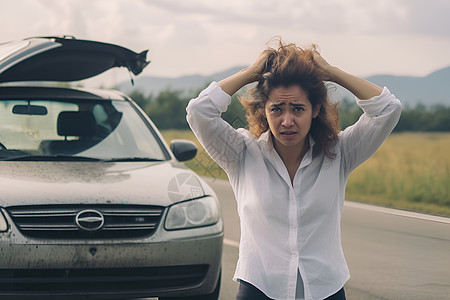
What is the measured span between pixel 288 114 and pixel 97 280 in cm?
222

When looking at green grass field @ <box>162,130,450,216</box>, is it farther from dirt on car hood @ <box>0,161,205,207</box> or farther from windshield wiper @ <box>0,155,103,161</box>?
dirt on car hood @ <box>0,161,205,207</box>

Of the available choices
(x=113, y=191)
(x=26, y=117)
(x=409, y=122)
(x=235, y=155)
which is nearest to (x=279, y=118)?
(x=235, y=155)

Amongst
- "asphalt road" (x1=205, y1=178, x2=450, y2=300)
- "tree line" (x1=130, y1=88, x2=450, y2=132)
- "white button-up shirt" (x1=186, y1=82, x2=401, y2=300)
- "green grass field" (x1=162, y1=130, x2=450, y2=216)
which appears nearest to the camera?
"white button-up shirt" (x1=186, y1=82, x2=401, y2=300)

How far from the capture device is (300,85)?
2766 mm

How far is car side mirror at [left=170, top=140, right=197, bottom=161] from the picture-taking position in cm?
587

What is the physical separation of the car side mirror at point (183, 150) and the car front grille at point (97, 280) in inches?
53.1

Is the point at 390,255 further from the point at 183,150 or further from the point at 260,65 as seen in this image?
the point at 260,65

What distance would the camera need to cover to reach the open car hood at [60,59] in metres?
5.18

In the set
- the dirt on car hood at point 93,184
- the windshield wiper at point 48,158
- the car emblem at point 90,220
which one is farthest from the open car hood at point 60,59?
the car emblem at point 90,220

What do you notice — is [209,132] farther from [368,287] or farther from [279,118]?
[368,287]

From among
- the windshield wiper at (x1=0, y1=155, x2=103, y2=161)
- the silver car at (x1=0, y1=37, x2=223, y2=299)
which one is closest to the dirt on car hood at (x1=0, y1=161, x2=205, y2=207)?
the silver car at (x1=0, y1=37, x2=223, y2=299)

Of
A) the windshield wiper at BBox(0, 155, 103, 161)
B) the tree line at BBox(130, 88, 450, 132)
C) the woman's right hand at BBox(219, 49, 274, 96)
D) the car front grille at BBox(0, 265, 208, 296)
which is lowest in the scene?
the tree line at BBox(130, 88, 450, 132)

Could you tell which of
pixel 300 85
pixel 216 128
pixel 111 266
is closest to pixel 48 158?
pixel 111 266

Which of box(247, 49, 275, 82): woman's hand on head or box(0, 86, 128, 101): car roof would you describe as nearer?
box(247, 49, 275, 82): woman's hand on head
